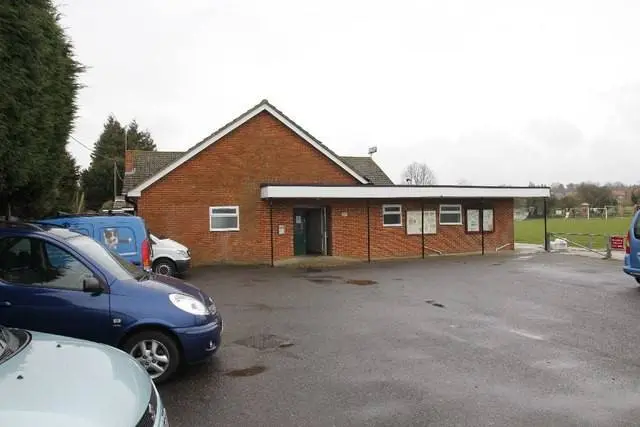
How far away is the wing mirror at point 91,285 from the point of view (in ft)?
17.4

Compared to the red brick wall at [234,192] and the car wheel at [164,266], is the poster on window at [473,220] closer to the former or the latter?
the red brick wall at [234,192]

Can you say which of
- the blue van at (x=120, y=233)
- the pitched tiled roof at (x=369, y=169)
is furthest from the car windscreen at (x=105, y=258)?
the pitched tiled roof at (x=369, y=169)

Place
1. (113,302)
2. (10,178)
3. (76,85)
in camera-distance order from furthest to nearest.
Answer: (76,85) → (10,178) → (113,302)

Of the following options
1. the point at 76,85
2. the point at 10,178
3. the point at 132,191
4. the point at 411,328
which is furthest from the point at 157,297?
the point at 132,191

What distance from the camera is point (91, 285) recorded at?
5.32 m

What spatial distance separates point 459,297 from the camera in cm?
1124

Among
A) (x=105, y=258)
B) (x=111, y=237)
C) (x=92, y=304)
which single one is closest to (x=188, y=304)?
(x=92, y=304)

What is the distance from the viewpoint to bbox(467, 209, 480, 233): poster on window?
23.3 metres

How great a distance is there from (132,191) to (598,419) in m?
17.4

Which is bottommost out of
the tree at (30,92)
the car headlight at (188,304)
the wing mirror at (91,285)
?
the car headlight at (188,304)

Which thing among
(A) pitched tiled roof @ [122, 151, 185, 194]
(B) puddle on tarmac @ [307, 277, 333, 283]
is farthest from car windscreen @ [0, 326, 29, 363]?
(A) pitched tiled roof @ [122, 151, 185, 194]

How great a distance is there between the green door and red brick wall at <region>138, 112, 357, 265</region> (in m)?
0.81

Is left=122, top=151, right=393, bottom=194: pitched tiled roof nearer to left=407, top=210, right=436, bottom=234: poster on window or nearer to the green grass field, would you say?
left=407, top=210, right=436, bottom=234: poster on window

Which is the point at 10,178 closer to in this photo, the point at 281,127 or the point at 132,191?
the point at 132,191
